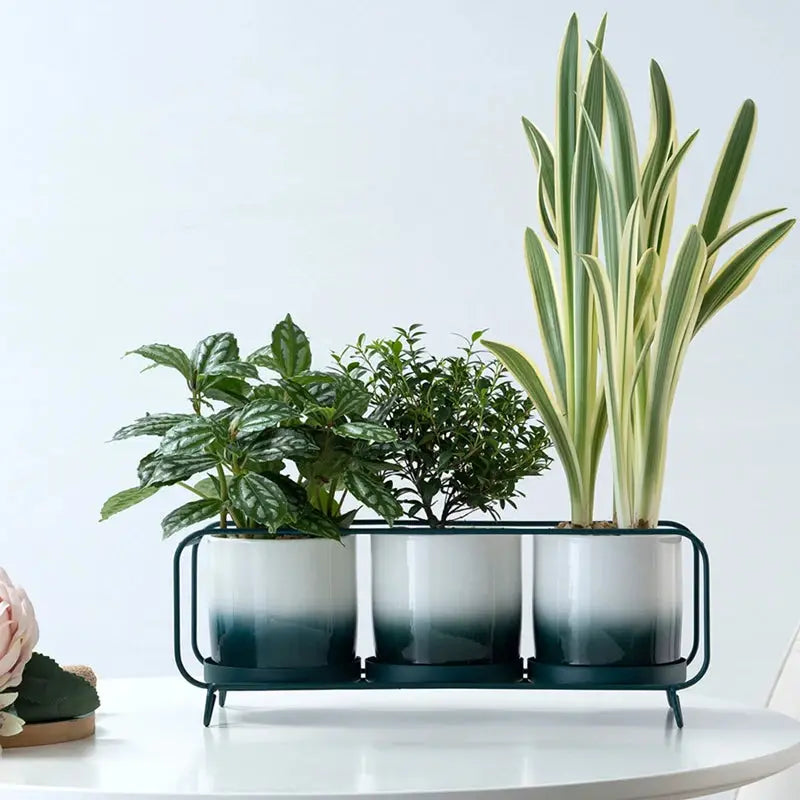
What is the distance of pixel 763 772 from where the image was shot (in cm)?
95

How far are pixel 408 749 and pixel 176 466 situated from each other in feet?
1.06

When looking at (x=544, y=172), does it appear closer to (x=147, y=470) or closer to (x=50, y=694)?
(x=147, y=470)

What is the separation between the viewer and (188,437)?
104 cm

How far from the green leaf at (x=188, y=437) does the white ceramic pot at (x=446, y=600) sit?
0.20m

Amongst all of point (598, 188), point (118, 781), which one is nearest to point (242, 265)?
point (598, 188)

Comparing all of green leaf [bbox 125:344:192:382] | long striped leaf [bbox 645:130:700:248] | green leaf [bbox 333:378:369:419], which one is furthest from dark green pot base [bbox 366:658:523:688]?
long striped leaf [bbox 645:130:700:248]

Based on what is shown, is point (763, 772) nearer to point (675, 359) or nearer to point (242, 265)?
point (675, 359)

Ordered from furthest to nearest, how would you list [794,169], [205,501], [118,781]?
[794,169], [205,501], [118,781]

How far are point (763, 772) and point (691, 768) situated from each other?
3.5 inches

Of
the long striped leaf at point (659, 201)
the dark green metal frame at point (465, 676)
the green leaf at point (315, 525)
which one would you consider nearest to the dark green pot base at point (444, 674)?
the dark green metal frame at point (465, 676)

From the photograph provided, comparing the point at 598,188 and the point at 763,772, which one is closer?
the point at 763,772

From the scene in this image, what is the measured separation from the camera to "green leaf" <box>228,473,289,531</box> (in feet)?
3.33

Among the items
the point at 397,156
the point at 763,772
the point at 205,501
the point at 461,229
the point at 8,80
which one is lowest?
the point at 763,772

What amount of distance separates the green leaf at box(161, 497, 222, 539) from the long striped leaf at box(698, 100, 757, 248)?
0.58 meters
